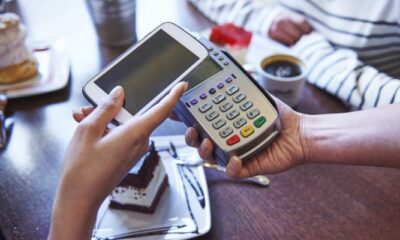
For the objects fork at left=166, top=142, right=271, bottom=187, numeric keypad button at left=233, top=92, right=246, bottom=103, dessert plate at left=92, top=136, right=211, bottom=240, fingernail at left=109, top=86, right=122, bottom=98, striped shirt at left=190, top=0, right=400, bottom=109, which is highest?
fingernail at left=109, top=86, right=122, bottom=98

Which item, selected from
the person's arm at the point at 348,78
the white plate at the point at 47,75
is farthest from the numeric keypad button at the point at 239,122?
the white plate at the point at 47,75

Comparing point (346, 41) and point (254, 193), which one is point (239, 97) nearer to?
point (254, 193)

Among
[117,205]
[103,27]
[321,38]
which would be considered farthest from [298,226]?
[103,27]

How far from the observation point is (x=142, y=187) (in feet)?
1.47

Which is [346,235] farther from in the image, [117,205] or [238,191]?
[117,205]

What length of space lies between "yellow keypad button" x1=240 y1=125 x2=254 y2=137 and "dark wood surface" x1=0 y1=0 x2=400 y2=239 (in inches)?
4.5

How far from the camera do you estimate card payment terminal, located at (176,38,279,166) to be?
0.41 metres

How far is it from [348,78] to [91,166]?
439 millimetres

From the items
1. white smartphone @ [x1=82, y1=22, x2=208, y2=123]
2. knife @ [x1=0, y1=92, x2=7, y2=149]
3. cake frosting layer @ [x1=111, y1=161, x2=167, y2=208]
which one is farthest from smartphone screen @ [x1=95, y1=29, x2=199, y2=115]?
knife @ [x1=0, y1=92, x2=7, y2=149]

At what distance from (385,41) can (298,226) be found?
41 centimetres

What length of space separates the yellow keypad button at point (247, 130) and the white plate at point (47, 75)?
37 centimetres

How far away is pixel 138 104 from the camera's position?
0.40 metres

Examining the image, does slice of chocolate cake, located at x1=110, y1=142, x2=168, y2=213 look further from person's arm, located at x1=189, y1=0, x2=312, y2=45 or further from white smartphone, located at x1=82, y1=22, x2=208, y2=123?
person's arm, located at x1=189, y1=0, x2=312, y2=45

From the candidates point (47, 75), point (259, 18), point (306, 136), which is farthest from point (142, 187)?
point (259, 18)
